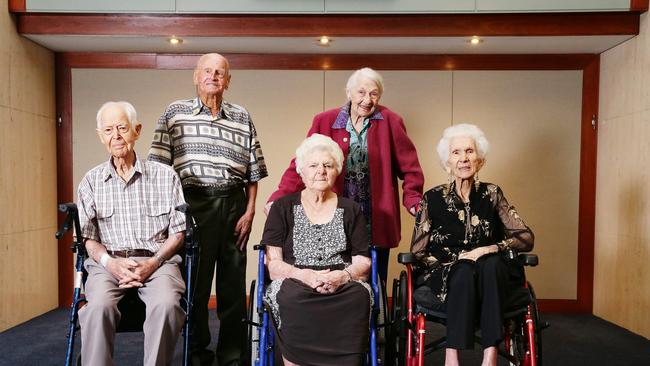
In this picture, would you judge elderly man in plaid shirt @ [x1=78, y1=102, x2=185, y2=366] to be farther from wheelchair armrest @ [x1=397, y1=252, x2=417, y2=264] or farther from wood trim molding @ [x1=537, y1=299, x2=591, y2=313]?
wood trim molding @ [x1=537, y1=299, x2=591, y2=313]

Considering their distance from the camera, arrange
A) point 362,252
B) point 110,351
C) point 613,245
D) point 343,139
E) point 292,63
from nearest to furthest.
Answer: point 110,351
point 362,252
point 343,139
point 613,245
point 292,63

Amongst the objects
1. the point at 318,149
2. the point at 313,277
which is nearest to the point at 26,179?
the point at 318,149

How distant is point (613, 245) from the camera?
160 inches

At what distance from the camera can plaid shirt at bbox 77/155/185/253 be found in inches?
96.7

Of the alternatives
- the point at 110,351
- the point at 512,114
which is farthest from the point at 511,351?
the point at 512,114

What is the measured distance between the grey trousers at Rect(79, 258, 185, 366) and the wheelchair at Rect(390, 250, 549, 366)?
3.18ft

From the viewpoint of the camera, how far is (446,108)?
4.38 metres

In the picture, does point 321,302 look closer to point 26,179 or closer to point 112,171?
point 112,171

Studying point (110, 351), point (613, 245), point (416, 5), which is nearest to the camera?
point (110, 351)

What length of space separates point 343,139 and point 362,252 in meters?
0.68

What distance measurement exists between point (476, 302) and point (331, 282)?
603mm

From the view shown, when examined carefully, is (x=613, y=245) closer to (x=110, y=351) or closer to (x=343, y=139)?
(x=343, y=139)

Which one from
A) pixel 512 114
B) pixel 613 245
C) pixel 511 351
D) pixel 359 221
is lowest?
pixel 511 351

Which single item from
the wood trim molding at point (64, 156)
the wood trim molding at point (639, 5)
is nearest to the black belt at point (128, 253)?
the wood trim molding at point (64, 156)
